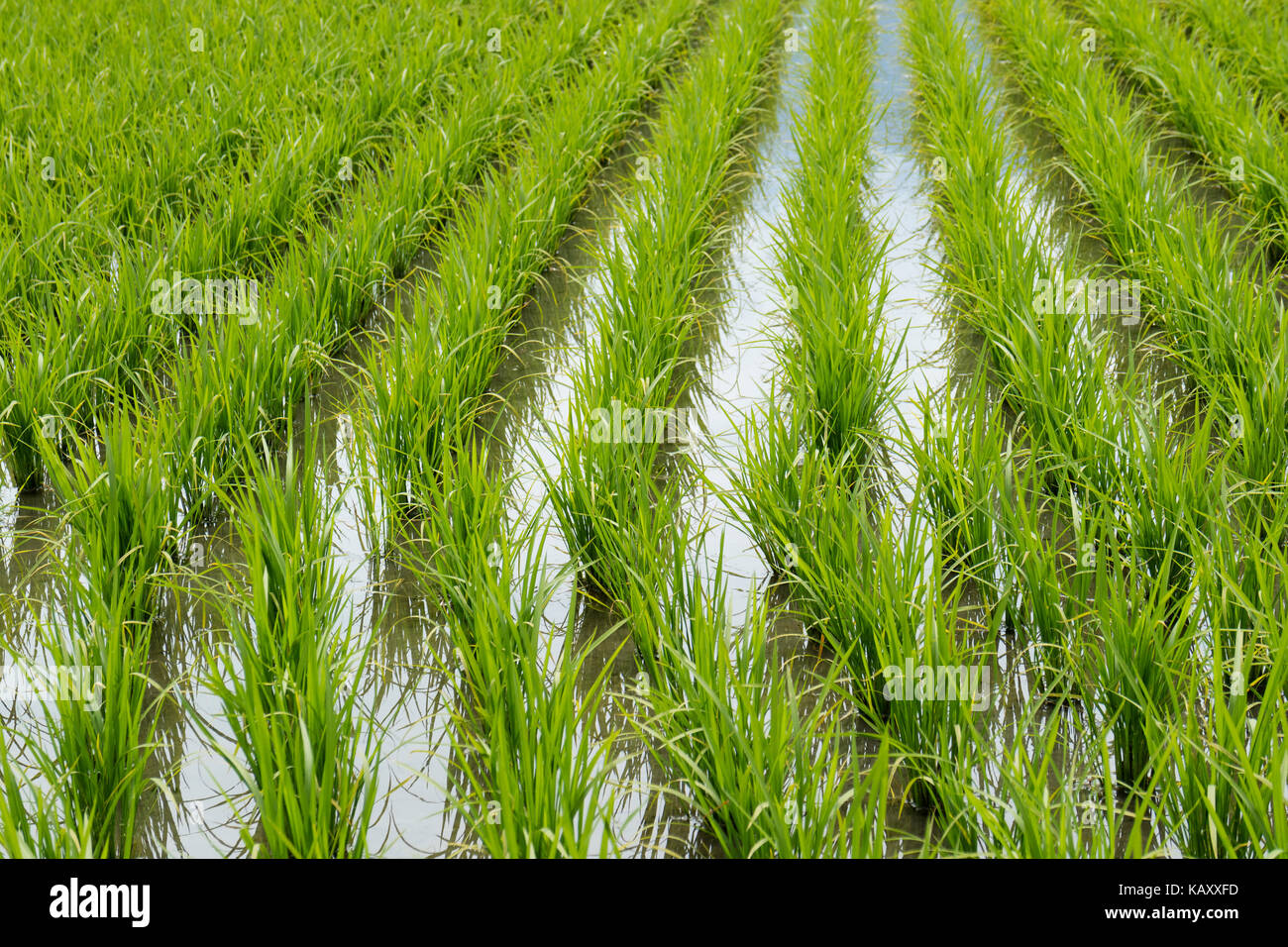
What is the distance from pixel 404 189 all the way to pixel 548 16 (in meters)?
2.66

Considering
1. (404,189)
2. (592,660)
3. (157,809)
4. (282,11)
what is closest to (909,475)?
(592,660)

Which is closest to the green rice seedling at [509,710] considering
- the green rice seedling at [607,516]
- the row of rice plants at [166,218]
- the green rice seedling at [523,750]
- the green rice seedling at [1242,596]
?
the green rice seedling at [523,750]

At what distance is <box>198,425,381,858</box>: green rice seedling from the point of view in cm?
147

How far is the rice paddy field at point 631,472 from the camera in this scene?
158 cm

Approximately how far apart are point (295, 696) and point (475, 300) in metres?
1.38

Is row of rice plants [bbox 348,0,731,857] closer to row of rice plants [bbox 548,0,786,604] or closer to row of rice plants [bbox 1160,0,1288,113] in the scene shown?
row of rice plants [bbox 548,0,786,604]

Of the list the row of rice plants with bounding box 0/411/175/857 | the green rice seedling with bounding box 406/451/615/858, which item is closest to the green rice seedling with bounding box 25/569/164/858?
the row of rice plants with bounding box 0/411/175/857

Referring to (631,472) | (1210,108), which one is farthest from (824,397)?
(1210,108)

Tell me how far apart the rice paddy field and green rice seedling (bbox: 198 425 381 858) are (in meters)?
0.01

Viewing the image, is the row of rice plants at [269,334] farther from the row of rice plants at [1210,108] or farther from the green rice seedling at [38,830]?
the row of rice plants at [1210,108]

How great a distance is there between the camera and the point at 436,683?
76.9 inches

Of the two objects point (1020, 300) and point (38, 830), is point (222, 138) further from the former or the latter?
point (38, 830)

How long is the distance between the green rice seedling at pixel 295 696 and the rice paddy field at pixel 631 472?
1 cm
